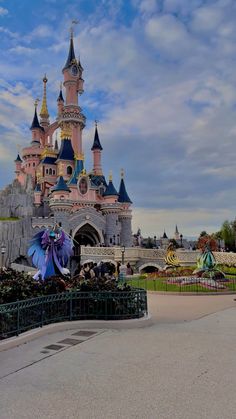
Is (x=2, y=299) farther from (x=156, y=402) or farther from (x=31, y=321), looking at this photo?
(x=156, y=402)

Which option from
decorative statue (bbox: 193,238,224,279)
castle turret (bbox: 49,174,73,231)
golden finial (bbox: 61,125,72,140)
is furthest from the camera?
golden finial (bbox: 61,125,72,140)

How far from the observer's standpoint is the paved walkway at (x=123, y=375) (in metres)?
4.45

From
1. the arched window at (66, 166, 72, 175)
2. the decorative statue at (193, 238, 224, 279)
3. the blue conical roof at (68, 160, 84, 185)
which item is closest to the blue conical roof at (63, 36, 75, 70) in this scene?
the blue conical roof at (68, 160, 84, 185)

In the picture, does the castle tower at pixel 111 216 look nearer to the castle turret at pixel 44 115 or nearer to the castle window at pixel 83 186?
the castle window at pixel 83 186

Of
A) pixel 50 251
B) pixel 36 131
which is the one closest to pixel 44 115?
pixel 36 131

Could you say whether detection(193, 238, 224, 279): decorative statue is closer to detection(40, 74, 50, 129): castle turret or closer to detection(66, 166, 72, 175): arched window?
detection(66, 166, 72, 175): arched window

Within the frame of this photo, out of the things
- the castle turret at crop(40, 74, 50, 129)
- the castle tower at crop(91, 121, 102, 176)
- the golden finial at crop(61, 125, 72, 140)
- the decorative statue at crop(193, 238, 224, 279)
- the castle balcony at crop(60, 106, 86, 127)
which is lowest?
the decorative statue at crop(193, 238, 224, 279)

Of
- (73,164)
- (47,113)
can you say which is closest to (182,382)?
(73,164)

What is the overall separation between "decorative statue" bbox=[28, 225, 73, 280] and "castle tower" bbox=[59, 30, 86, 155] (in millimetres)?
44206

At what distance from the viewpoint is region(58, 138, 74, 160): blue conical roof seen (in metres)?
55.8

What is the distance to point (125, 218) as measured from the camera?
5588 centimetres

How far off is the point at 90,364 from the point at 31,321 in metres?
2.71

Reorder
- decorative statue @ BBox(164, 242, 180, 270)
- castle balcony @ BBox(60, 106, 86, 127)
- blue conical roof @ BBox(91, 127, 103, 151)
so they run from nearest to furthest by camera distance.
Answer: decorative statue @ BBox(164, 242, 180, 270) < castle balcony @ BBox(60, 106, 86, 127) < blue conical roof @ BBox(91, 127, 103, 151)

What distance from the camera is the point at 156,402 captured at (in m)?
4.63
